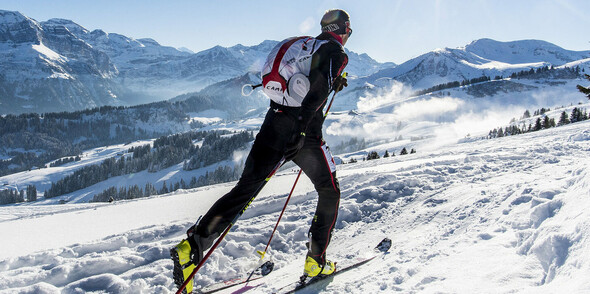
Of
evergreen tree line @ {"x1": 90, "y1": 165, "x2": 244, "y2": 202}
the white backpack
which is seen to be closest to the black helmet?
the white backpack

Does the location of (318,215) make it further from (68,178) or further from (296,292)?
(68,178)

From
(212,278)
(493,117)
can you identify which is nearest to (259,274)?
(212,278)

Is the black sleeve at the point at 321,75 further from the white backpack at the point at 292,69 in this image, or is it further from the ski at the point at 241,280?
the ski at the point at 241,280

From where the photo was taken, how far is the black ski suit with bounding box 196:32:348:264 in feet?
12.0

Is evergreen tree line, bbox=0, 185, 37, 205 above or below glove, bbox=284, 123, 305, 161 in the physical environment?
below

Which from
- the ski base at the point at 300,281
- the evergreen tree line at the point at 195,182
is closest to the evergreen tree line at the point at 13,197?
the evergreen tree line at the point at 195,182

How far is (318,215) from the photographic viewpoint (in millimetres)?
4441

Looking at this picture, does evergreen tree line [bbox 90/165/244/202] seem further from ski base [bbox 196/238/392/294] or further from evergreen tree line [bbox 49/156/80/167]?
ski base [bbox 196/238/392/294]

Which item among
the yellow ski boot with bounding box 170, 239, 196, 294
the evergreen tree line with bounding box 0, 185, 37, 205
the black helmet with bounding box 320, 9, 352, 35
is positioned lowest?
the evergreen tree line with bounding box 0, 185, 37, 205

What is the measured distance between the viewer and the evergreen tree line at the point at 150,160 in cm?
14000

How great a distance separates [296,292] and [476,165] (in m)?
7.26

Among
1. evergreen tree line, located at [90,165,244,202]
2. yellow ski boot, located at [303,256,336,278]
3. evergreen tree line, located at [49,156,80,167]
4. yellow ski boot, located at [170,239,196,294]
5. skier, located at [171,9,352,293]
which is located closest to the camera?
yellow ski boot, located at [170,239,196,294]

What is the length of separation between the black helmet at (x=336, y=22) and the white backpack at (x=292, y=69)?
0.41 meters

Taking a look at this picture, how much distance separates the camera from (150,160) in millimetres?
150125
